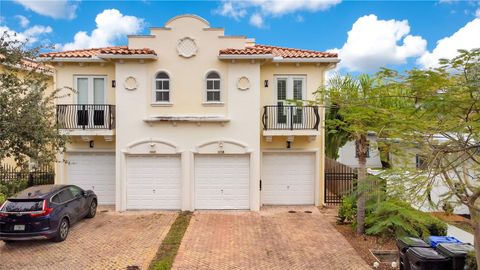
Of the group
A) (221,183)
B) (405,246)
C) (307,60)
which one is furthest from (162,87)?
(405,246)

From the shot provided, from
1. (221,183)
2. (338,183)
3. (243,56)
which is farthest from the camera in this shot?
(338,183)

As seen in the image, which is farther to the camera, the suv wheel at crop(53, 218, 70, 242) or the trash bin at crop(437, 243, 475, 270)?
the suv wheel at crop(53, 218, 70, 242)

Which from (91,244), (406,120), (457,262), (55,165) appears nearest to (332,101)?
(406,120)

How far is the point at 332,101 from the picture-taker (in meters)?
7.35

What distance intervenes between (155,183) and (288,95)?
6903 millimetres

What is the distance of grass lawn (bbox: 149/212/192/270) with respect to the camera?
796 cm

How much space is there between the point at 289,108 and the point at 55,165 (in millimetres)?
10827

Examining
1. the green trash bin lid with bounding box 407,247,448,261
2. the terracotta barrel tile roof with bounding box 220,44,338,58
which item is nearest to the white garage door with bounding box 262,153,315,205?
the terracotta barrel tile roof with bounding box 220,44,338,58

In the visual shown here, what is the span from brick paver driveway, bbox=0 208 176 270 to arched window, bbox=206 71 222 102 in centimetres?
523

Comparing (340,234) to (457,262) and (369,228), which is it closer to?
(369,228)

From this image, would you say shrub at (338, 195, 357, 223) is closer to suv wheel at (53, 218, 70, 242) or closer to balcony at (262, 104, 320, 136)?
balcony at (262, 104, 320, 136)

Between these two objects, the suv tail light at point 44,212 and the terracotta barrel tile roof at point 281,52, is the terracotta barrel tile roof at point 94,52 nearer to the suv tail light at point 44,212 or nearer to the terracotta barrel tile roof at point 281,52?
the terracotta barrel tile roof at point 281,52

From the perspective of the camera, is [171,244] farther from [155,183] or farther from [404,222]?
[404,222]

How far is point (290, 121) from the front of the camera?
13312 mm
